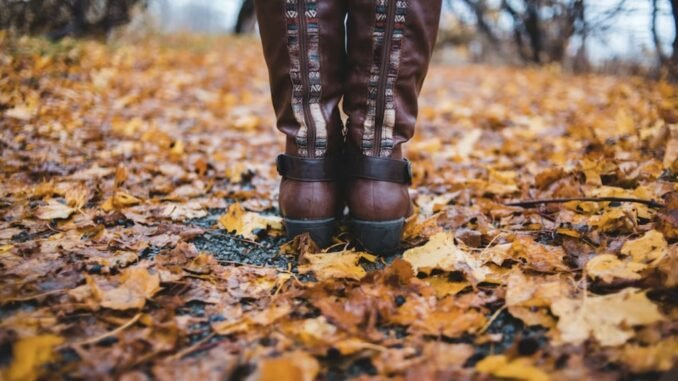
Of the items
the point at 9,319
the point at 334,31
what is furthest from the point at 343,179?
the point at 9,319

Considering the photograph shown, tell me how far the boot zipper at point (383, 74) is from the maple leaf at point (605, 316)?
0.51 meters

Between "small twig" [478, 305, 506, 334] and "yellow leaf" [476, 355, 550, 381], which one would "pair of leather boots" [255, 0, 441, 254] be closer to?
"small twig" [478, 305, 506, 334]

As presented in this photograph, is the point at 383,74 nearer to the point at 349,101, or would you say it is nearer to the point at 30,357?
the point at 349,101

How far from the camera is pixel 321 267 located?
918mm

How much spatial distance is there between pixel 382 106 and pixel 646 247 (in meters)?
0.60

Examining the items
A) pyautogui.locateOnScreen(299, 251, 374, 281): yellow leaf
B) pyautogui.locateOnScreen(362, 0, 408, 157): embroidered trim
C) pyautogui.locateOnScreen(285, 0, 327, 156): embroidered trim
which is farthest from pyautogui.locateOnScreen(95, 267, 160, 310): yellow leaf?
pyautogui.locateOnScreen(362, 0, 408, 157): embroidered trim

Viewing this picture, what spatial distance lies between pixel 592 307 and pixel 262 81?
3422 mm

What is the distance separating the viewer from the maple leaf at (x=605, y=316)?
66 cm

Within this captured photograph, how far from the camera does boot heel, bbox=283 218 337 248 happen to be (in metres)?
1.04

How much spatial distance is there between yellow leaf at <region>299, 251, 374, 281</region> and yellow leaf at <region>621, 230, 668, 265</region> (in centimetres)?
51

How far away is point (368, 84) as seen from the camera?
102 cm

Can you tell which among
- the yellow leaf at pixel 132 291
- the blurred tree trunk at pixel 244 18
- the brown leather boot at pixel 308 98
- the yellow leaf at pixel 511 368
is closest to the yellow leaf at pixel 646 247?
the yellow leaf at pixel 511 368

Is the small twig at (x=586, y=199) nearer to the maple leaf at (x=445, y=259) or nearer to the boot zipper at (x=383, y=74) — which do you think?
the maple leaf at (x=445, y=259)

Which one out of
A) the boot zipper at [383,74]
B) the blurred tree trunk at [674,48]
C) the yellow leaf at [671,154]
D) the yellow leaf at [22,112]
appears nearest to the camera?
the boot zipper at [383,74]
